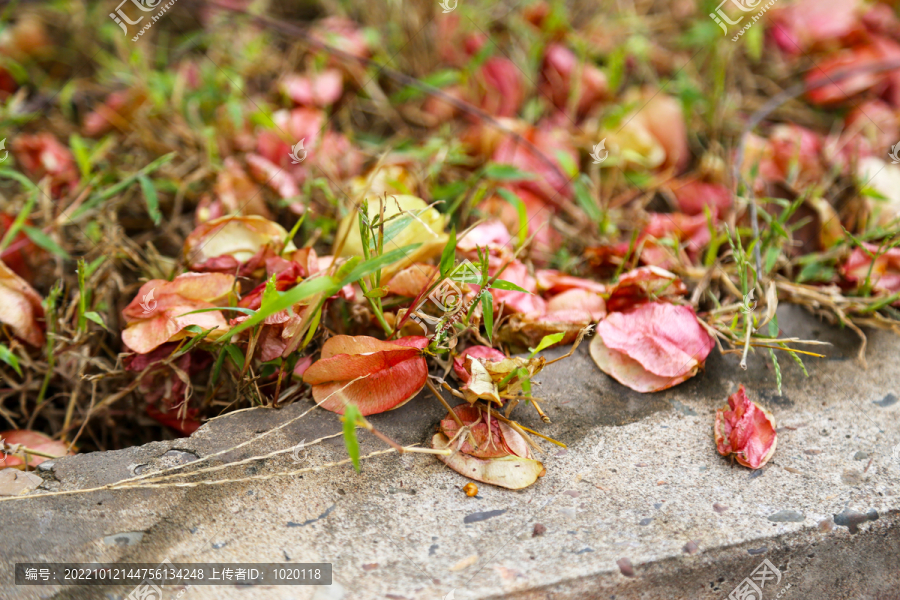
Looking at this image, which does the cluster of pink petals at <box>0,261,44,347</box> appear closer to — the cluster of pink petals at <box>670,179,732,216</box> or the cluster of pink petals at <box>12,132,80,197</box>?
the cluster of pink petals at <box>12,132,80,197</box>

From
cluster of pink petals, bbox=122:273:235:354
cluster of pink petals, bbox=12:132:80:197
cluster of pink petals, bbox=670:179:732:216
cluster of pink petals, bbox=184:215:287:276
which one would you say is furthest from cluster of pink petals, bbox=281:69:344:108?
cluster of pink petals, bbox=670:179:732:216

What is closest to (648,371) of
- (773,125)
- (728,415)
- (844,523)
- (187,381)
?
(728,415)

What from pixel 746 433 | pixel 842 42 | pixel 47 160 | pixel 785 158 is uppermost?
pixel 47 160

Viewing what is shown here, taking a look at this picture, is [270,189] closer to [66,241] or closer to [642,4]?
[66,241]

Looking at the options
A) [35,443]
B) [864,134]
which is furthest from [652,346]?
[864,134]

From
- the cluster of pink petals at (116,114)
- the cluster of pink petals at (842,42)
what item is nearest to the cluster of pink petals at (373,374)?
the cluster of pink petals at (116,114)

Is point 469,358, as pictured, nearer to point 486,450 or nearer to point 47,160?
point 486,450
